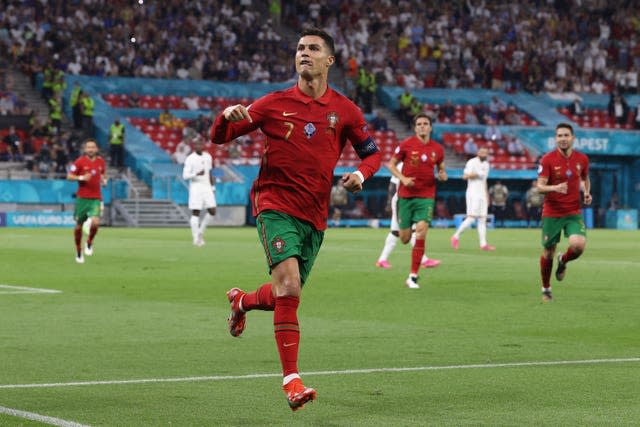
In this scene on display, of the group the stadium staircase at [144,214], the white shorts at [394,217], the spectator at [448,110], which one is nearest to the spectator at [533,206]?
the spectator at [448,110]

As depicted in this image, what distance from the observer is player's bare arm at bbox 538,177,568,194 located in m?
15.9

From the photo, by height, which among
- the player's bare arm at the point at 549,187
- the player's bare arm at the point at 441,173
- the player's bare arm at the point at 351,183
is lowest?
the player's bare arm at the point at 441,173

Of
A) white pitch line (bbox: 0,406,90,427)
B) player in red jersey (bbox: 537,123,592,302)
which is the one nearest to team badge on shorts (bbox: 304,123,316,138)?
white pitch line (bbox: 0,406,90,427)

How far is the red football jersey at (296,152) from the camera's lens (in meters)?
8.73

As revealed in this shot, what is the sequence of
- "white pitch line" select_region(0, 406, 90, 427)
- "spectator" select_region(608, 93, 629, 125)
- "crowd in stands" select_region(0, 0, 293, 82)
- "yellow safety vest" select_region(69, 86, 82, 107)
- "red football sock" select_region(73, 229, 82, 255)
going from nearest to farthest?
"white pitch line" select_region(0, 406, 90, 427) → "red football sock" select_region(73, 229, 82, 255) → "yellow safety vest" select_region(69, 86, 82, 107) → "crowd in stands" select_region(0, 0, 293, 82) → "spectator" select_region(608, 93, 629, 125)

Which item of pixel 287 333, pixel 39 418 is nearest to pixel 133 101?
pixel 287 333

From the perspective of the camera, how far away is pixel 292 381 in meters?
7.84

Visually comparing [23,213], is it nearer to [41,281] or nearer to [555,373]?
[41,281]

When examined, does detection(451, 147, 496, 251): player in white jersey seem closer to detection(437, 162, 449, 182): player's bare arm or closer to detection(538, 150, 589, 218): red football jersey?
detection(437, 162, 449, 182): player's bare arm

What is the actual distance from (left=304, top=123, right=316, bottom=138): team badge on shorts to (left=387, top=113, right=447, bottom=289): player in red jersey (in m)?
10.4

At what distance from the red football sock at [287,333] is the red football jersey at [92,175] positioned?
57.7 feet

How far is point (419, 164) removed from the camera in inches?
784

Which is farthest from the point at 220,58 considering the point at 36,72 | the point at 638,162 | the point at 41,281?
the point at 41,281

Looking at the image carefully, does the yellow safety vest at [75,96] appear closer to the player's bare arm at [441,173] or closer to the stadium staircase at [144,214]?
the stadium staircase at [144,214]
